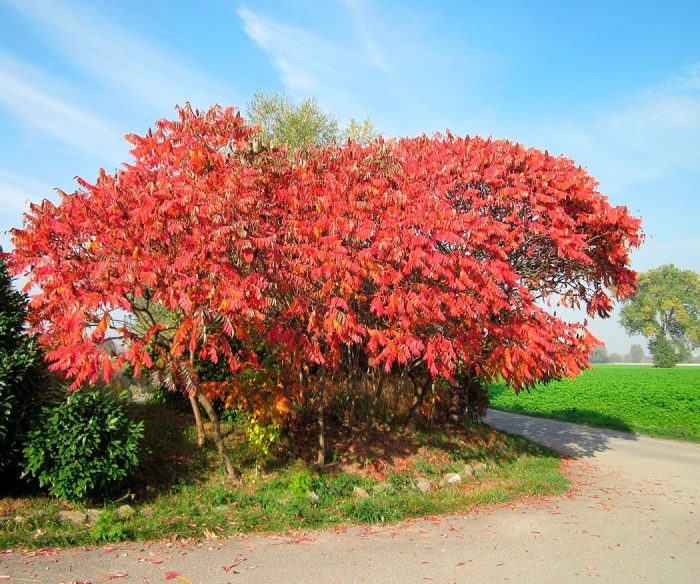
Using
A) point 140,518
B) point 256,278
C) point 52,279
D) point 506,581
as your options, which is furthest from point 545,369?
point 52,279

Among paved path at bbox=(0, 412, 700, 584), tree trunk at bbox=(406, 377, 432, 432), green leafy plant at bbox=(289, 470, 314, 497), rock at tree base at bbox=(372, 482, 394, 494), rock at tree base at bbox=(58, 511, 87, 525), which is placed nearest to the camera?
paved path at bbox=(0, 412, 700, 584)

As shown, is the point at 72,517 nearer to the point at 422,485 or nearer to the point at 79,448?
the point at 79,448

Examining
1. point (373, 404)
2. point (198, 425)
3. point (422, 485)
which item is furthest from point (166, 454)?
point (422, 485)

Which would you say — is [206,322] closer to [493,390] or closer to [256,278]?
[256,278]

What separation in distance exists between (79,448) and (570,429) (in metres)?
16.5

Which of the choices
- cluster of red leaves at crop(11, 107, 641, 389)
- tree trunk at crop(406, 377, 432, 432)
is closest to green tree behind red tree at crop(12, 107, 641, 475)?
cluster of red leaves at crop(11, 107, 641, 389)

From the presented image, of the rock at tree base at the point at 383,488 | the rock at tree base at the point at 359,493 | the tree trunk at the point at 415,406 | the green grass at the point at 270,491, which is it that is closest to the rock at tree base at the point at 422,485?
the green grass at the point at 270,491

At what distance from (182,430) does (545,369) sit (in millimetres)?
6781

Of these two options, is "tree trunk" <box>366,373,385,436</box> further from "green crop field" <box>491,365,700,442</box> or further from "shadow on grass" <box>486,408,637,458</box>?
"shadow on grass" <box>486,408,637,458</box>

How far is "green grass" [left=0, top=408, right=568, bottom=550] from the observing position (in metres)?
6.11

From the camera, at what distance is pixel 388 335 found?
7.75m

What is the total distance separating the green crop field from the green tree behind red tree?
677 cm

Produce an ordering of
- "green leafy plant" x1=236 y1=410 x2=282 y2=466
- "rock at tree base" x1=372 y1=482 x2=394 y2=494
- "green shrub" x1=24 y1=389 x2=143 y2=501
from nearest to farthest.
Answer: "green shrub" x1=24 y1=389 x2=143 y2=501 → "rock at tree base" x1=372 y1=482 x2=394 y2=494 → "green leafy plant" x1=236 y1=410 x2=282 y2=466

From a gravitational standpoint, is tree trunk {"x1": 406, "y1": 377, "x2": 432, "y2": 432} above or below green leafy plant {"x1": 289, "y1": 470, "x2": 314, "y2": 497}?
above
